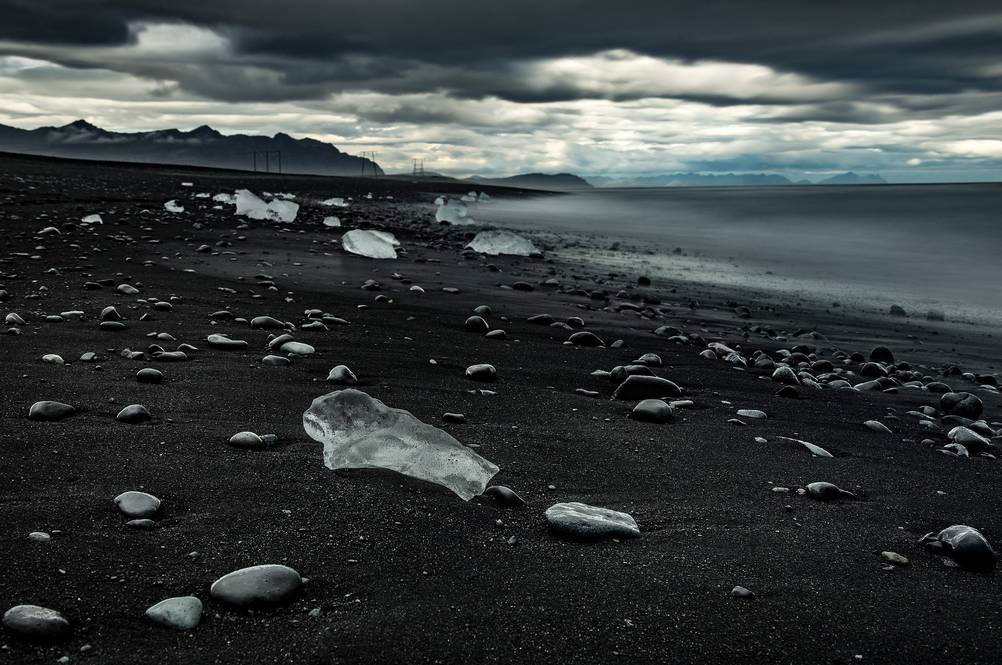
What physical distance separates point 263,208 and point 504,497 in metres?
15.3

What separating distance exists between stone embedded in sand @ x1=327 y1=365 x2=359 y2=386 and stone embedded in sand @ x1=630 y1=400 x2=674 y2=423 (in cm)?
156

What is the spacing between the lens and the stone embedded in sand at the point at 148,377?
392 centimetres

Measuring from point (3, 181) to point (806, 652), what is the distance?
23.1 m

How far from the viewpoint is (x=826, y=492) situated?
314 centimetres

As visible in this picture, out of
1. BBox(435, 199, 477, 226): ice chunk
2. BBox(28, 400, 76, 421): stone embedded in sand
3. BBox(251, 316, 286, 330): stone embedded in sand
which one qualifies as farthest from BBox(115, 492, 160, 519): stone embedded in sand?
BBox(435, 199, 477, 226): ice chunk

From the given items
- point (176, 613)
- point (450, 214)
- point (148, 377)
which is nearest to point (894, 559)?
point (176, 613)

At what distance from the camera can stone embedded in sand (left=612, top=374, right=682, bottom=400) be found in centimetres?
450

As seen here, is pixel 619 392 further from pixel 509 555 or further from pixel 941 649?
pixel 941 649

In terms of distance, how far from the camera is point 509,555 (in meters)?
2.40

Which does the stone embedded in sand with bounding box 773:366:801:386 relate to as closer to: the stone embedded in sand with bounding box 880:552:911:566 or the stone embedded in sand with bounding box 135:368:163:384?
the stone embedded in sand with bounding box 880:552:911:566

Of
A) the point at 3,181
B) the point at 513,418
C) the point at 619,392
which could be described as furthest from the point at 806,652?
the point at 3,181

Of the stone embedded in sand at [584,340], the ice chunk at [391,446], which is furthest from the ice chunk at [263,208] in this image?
the ice chunk at [391,446]

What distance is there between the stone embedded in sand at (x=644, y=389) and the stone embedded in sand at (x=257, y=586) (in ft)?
9.11

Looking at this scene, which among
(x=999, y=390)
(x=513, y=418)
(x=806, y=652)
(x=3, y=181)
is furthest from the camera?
(x=3, y=181)
